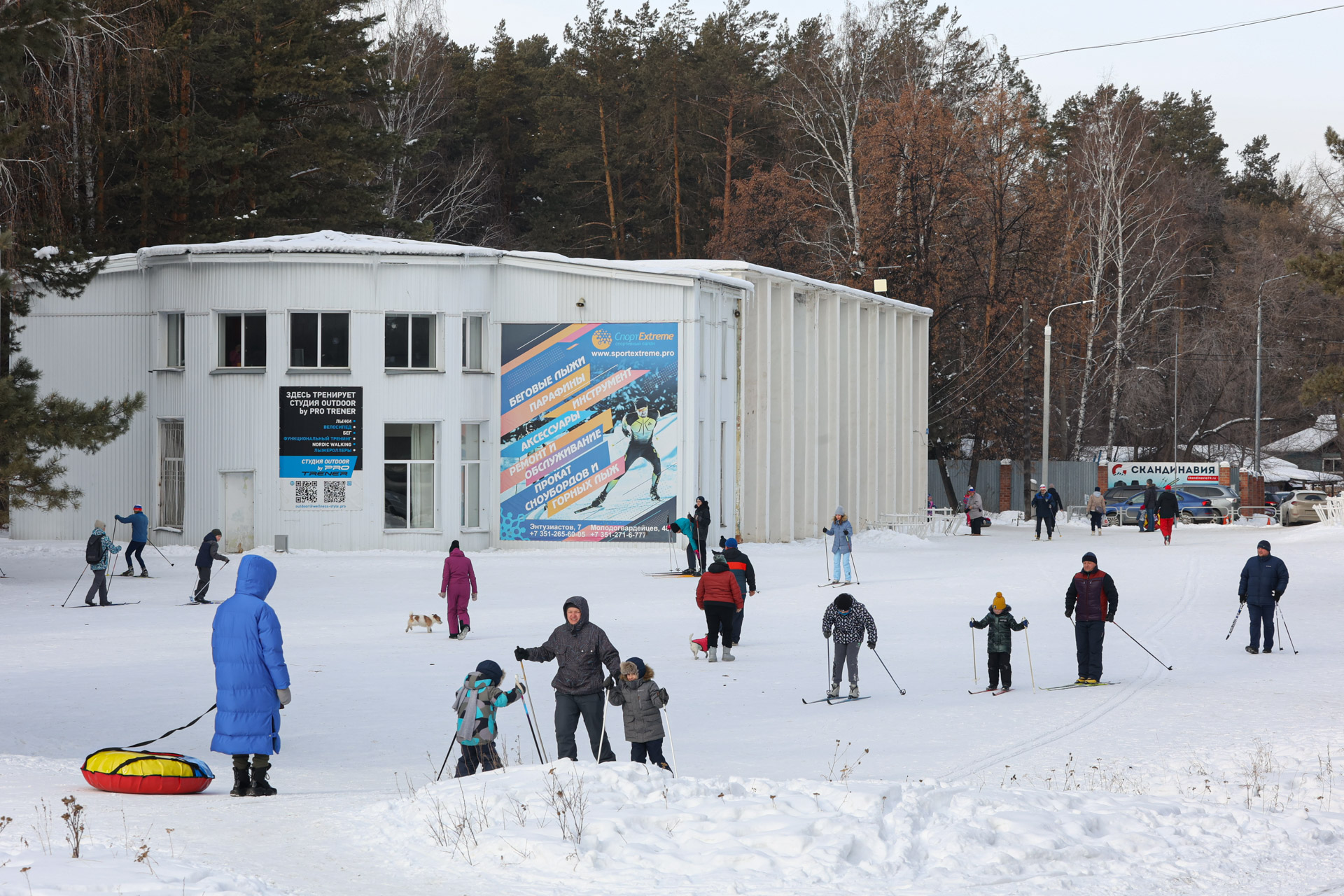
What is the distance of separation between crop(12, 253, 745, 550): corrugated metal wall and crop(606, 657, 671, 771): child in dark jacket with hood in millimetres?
22805

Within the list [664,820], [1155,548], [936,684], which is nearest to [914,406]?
[1155,548]

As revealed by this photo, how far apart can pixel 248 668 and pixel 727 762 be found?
13.8 ft

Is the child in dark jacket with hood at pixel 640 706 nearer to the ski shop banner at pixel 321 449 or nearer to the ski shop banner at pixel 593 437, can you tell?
the ski shop banner at pixel 593 437

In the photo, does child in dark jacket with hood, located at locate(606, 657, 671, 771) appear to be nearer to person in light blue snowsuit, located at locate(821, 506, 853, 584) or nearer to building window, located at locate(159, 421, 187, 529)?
person in light blue snowsuit, located at locate(821, 506, 853, 584)

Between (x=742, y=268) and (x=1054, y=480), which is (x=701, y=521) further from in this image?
(x=1054, y=480)

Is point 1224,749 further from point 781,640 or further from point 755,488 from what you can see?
point 755,488

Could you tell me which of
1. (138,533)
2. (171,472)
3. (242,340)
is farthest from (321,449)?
(138,533)

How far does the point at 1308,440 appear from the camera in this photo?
261 feet

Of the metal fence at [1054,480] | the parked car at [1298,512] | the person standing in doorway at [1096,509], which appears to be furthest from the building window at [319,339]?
the parked car at [1298,512]

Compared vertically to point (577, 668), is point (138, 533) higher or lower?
higher

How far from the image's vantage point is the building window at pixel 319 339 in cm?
3316

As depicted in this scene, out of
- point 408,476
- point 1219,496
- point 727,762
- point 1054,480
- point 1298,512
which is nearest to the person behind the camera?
point 727,762

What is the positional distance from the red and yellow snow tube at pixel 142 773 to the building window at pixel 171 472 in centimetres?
2569

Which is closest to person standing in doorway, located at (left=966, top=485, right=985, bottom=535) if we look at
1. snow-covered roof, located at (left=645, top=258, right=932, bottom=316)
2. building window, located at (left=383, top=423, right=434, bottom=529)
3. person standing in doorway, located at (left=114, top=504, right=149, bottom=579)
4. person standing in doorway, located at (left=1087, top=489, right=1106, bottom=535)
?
person standing in doorway, located at (left=1087, top=489, right=1106, bottom=535)
